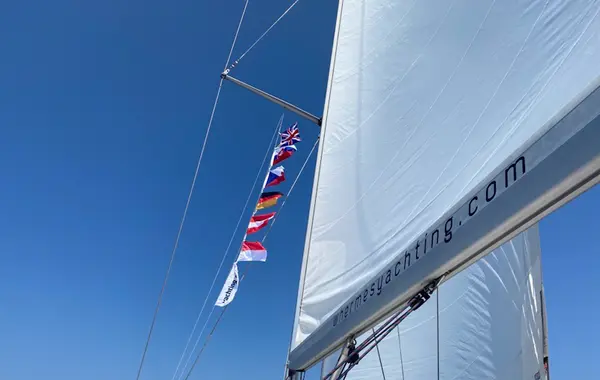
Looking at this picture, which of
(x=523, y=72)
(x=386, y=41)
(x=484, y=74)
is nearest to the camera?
(x=523, y=72)

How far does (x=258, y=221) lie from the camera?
4.69 m

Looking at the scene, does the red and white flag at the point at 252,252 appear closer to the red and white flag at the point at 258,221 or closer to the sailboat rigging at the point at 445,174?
the red and white flag at the point at 258,221

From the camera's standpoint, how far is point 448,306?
2684 mm

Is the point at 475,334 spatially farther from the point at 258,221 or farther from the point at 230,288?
the point at 258,221

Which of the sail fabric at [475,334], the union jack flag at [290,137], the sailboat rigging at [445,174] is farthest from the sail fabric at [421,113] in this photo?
the union jack flag at [290,137]

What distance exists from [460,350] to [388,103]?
1687 mm

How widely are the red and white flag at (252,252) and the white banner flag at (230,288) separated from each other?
6.6 inches

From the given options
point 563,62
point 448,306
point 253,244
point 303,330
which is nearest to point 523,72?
point 563,62

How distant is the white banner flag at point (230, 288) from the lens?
13.7ft

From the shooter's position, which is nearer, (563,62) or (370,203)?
(563,62)

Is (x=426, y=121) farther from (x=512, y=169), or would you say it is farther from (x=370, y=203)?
(x=512, y=169)

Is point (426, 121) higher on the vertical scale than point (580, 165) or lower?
higher

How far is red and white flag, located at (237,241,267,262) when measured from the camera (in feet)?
14.5

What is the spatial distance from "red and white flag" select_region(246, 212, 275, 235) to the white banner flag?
484 millimetres
